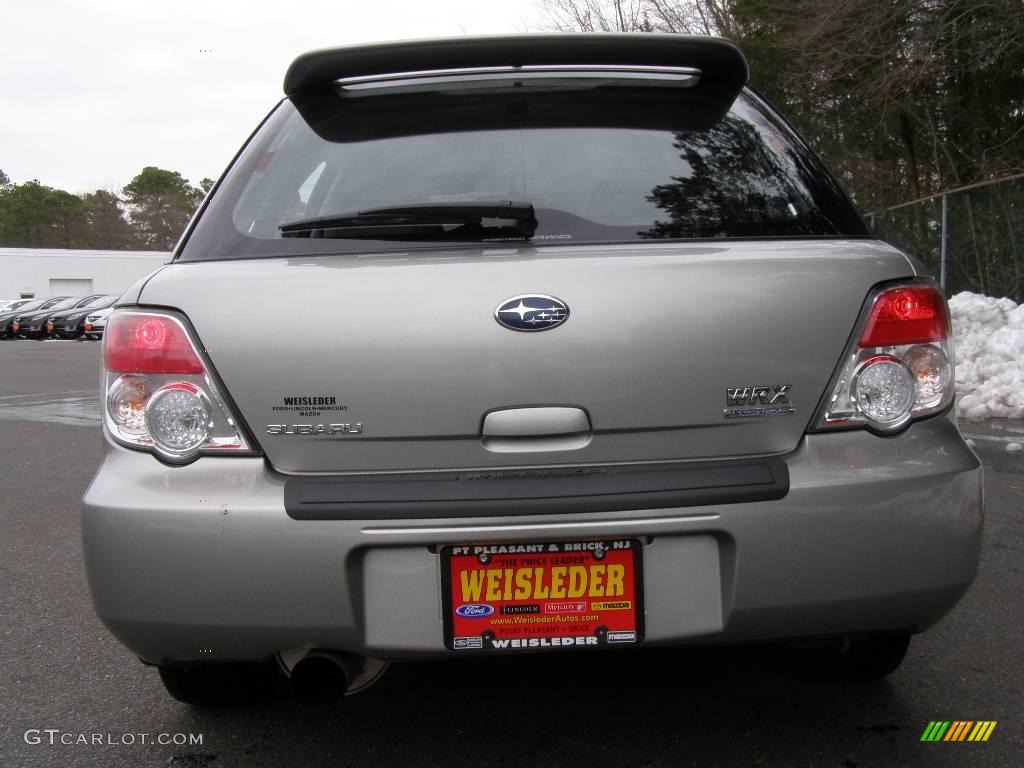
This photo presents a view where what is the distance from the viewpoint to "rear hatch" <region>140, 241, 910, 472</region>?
6.27 feet

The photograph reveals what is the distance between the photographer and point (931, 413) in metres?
2.05

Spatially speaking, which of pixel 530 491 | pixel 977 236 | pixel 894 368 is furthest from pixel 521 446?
pixel 977 236

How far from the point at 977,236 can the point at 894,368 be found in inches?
399

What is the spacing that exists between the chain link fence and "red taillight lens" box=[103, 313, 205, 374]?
403 inches

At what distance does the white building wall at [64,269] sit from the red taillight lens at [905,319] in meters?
53.3

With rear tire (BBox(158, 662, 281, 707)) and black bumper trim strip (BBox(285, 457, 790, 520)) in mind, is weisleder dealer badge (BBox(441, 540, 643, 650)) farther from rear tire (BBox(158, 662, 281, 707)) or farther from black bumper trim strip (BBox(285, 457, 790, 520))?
rear tire (BBox(158, 662, 281, 707))

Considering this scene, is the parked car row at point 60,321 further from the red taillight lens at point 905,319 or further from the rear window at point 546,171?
the red taillight lens at point 905,319

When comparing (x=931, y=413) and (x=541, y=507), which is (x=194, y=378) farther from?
(x=931, y=413)

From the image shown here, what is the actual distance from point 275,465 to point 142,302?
1.48 feet

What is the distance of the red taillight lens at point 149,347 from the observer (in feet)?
6.54

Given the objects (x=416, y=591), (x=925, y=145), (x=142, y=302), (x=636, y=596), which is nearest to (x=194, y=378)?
(x=142, y=302)

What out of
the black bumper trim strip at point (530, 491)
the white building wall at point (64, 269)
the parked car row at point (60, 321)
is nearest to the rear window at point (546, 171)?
the black bumper trim strip at point (530, 491)

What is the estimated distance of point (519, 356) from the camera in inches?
74.8

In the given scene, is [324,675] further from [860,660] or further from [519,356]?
[860,660]
